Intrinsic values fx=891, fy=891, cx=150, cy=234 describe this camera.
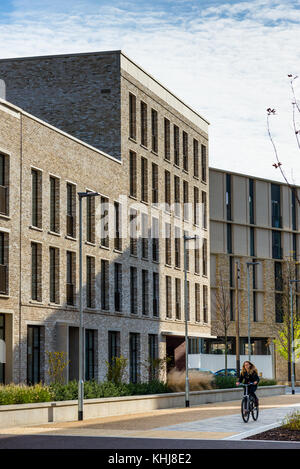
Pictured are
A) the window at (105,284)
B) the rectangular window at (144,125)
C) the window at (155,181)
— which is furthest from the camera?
the window at (155,181)

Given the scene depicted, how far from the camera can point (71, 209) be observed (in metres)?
42.2

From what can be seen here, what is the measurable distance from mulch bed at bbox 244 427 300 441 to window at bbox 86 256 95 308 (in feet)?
72.8

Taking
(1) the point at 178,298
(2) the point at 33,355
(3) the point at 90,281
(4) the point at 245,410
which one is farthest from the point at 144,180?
(4) the point at 245,410

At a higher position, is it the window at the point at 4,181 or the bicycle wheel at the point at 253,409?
the window at the point at 4,181

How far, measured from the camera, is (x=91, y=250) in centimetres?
4441

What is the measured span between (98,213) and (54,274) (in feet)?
18.7

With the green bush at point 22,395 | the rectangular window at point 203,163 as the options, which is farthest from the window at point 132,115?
the green bush at point 22,395

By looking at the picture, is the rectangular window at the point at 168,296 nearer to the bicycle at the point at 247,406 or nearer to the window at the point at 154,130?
the window at the point at 154,130

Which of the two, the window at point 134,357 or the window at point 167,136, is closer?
the window at point 134,357

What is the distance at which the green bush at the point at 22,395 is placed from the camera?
2802cm

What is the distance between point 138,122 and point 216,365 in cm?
3176

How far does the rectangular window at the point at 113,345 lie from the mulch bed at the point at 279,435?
2396cm

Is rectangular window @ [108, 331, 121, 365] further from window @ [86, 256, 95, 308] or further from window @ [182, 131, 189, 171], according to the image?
window @ [182, 131, 189, 171]
